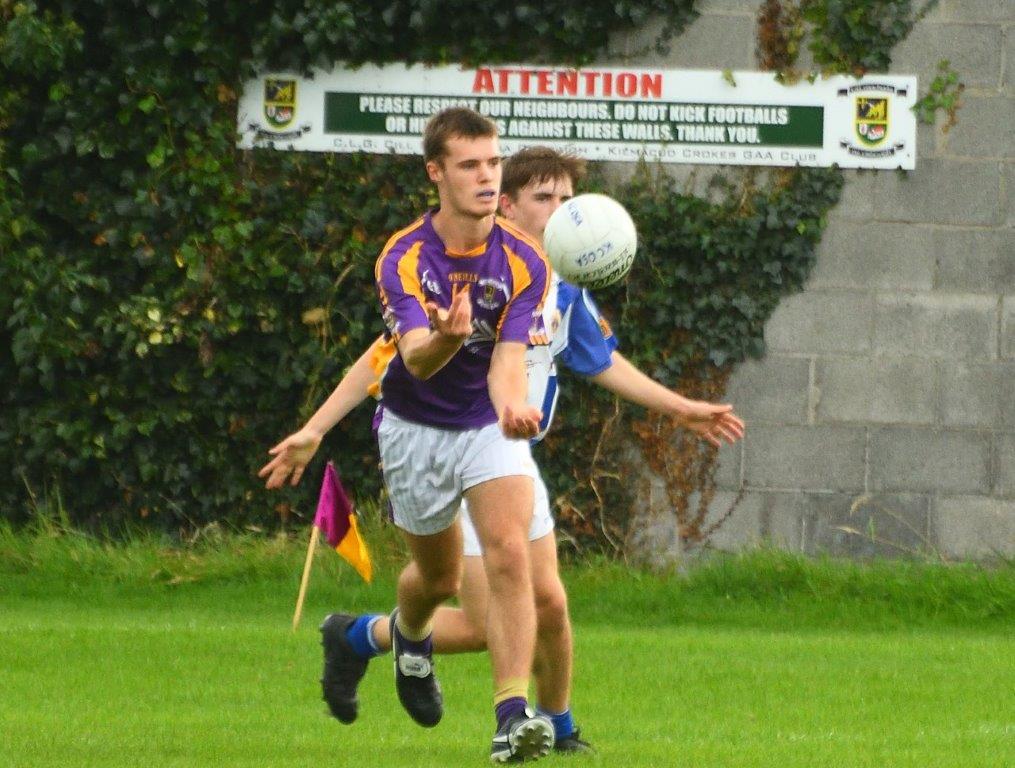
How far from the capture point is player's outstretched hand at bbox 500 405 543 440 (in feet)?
16.1

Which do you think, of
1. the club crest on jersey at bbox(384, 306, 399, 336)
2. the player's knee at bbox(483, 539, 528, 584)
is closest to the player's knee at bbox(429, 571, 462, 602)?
the player's knee at bbox(483, 539, 528, 584)

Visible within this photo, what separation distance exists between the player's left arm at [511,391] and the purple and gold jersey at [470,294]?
1.9 inches

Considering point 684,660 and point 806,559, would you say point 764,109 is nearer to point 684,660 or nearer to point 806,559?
point 806,559

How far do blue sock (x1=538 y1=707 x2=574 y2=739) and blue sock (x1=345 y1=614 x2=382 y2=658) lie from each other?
792 millimetres

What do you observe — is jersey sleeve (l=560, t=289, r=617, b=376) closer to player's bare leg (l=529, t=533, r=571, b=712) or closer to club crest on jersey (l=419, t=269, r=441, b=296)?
player's bare leg (l=529, t=533, r=571, b=712)

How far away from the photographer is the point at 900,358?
35.1 ft

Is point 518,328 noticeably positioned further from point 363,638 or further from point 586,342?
point 363,638

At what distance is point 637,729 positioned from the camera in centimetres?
621

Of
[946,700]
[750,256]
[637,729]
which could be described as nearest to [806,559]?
→ [750,256]

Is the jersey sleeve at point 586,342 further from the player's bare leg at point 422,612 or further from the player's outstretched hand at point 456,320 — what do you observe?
the player's outstretched hand at point 456,320

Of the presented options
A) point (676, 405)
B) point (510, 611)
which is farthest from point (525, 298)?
point (510, 611)

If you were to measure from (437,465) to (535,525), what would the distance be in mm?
462

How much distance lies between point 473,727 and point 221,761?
1.38 meters

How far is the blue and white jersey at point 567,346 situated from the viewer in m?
A: 6.16
